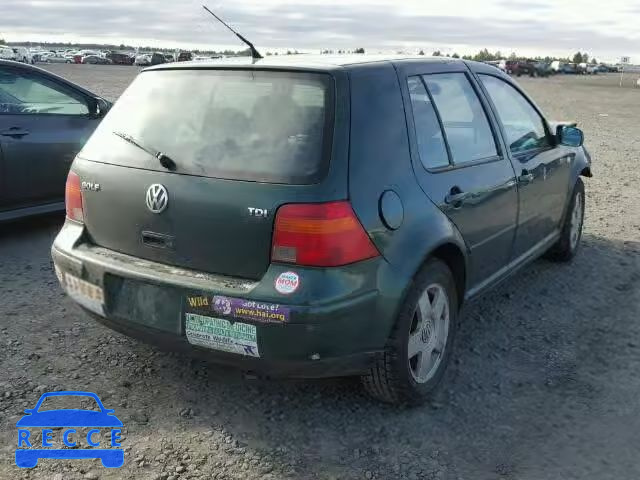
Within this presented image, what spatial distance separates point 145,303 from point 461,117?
6.81ft

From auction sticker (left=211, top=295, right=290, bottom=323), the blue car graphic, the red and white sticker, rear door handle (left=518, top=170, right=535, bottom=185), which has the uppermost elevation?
rear door handle (left=518, top=170, right=535, bottom=185)

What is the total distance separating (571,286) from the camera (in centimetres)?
534

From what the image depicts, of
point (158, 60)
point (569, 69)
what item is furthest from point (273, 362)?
point (569, 69)

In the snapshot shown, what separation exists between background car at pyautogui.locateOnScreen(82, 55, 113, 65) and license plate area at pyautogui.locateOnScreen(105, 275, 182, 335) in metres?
79.5

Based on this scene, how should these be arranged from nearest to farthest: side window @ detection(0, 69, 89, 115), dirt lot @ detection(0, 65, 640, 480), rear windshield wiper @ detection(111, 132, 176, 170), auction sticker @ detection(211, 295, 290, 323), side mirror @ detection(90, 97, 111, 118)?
auction sticker @ detection(211, 295, 290, 323)
dirt lot @ detection(0, 65, 640, 480)
rear windshield wiper @ detection(111, 132, 176, 170)
side window @ detection(0, 69, 89, 115)
side mirror @ detection(90, 97, 111, 118)

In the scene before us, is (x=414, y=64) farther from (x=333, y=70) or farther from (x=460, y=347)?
(x=460, y=347)

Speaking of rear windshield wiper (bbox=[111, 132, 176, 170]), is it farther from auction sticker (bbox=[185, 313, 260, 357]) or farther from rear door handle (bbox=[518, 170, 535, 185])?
rear door handle (bbox=[518, 170, 535, 185])

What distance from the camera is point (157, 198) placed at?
10.3 feet

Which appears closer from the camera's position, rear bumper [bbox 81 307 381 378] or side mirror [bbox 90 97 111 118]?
rear bumper [bbox 81 307 381 378]

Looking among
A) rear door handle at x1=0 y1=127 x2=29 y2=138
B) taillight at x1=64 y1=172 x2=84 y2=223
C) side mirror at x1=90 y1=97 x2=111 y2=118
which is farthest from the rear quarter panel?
side mirror at x1=90 y1=97 x2=111 y2=118

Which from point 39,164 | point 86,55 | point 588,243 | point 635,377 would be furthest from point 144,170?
point 86,55

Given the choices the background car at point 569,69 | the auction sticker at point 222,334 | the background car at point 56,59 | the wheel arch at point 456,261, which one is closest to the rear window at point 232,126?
the auction sticker at point 222,334

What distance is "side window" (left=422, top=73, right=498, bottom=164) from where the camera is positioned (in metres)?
3.76

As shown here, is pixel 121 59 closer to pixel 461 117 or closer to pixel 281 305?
pixel 461 117
